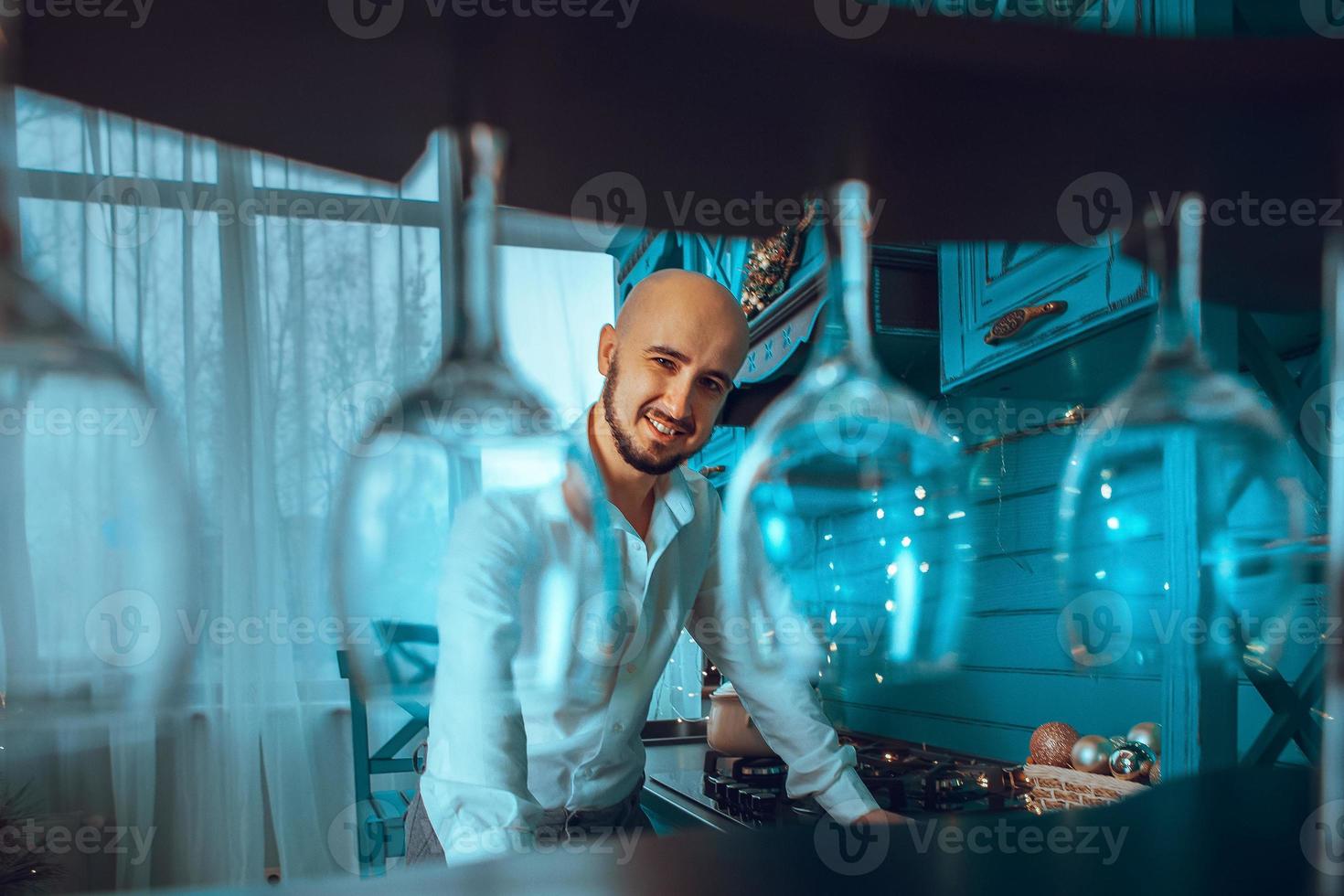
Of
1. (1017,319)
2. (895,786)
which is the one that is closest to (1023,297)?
(1017,319)

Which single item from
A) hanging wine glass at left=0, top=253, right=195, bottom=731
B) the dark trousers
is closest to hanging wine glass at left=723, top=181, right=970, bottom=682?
hanging wine glass at left=0, top=253, right=195, bottom=731

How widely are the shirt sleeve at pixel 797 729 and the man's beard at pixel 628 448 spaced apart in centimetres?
37

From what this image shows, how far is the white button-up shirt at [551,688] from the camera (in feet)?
0.71

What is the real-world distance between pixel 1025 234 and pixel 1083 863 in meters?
0.16

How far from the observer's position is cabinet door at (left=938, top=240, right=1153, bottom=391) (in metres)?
0.73

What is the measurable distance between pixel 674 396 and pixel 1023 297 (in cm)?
66

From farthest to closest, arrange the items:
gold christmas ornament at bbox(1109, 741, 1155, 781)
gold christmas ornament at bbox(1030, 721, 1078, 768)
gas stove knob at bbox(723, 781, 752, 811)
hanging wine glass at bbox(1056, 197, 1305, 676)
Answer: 1. gas stove knob at bbox(723, 781, 752, 811)
2. gold christmas ornament at bbox(1030, 721, 1078, 768)
3. gold christmas ornament at bbox(1109, 741, 1155, 781)
4. hanging wine glass at bbox(1056, 197, 1305, 676)

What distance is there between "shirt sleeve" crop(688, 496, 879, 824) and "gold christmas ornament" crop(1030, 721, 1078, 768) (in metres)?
0.34

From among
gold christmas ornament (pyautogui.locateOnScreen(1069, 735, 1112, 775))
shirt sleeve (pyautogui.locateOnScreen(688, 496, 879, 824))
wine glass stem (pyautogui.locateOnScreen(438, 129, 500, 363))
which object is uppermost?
wine glass stem (pyautogui.locateOnScreen(438, 129, 500, 363))

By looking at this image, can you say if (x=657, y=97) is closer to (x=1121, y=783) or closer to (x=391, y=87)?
(x=391, y=87)

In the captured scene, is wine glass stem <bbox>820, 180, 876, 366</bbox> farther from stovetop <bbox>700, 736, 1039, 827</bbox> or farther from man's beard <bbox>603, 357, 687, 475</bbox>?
stovetop <bbox>700, 736, 1039, 827</bbox>

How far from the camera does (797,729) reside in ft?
2.65

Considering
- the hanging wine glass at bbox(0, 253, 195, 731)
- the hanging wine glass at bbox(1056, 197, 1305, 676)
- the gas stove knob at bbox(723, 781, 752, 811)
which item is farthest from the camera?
the gas stove knob at bbox(723, 781, 752, 811)

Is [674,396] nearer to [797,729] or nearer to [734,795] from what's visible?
[797,729]
